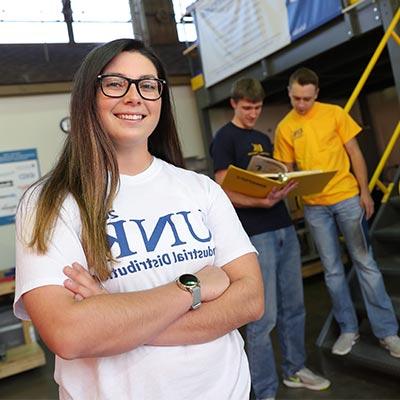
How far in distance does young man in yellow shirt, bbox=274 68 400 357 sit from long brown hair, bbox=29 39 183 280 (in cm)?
177

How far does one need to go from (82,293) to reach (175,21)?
5.77 meters

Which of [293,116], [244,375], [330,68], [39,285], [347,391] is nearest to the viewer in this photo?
[39,285]

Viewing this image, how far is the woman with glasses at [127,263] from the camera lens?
846mm

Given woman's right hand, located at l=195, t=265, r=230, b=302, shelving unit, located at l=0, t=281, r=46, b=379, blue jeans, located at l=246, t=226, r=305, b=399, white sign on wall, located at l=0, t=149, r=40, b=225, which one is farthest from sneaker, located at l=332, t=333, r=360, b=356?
white sign on wall, located at l=0, t=149, r=40, b=225

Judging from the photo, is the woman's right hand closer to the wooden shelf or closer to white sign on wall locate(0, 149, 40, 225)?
the wooden shelf

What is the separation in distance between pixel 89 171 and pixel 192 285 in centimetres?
35

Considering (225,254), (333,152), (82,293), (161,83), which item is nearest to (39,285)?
(82,293)

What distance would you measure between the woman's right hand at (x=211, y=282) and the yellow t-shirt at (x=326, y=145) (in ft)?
5.84

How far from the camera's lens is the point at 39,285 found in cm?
84

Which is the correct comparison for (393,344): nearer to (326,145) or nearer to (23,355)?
(326,145)

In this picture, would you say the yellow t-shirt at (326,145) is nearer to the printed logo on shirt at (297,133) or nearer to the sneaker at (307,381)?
the printed logo on shirt at (297,133)

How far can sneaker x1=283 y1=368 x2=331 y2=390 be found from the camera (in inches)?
98.9

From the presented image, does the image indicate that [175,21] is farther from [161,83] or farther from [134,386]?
[134,386]

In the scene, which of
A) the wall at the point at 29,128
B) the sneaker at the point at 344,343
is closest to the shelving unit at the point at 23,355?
the wall at the point at 29,128
